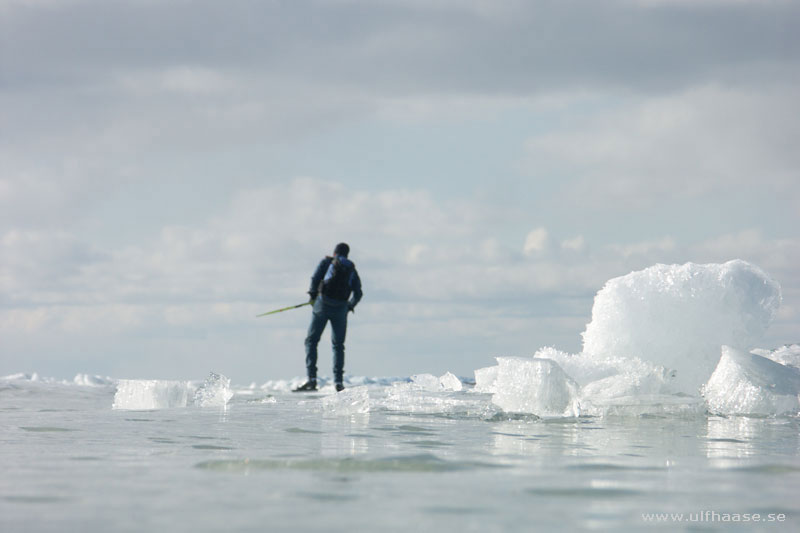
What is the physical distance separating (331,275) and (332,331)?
3.13 feet

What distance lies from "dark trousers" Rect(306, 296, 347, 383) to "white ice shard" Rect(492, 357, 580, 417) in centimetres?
494

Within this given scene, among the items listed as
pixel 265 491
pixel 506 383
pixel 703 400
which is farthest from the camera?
pixel 703 400

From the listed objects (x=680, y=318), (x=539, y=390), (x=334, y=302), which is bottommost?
(x=539, y=390)

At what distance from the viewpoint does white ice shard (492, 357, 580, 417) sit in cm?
695

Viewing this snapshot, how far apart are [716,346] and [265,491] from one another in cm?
780

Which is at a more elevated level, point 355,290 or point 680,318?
point 355,290

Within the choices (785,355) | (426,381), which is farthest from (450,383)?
(785,355)

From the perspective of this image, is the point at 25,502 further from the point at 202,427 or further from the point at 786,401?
the point at 786,401

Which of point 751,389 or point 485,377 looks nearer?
point 751,389

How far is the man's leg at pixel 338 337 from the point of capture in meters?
11.6

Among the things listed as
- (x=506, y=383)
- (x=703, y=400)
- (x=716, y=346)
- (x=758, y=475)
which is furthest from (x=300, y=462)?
(x=716, y=346)

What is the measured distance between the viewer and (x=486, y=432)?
17.8 feet

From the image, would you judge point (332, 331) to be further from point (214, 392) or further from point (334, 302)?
point (214, 392)

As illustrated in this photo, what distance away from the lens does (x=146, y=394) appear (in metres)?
8.30
